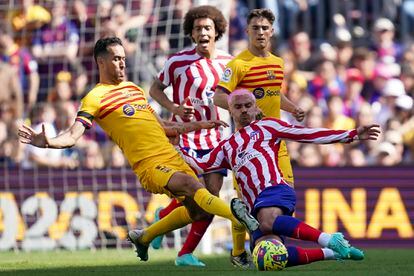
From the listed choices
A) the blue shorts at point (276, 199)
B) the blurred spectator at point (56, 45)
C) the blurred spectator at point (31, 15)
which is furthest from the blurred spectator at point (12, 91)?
the blue shorts at point (276, 199)

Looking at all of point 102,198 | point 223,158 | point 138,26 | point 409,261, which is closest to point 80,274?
point 223,158

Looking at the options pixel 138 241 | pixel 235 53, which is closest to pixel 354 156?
pixel 235 53

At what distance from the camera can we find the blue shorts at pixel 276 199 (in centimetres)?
958

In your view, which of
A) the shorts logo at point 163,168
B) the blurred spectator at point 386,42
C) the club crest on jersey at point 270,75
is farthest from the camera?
the blurred spectator at point 386,42

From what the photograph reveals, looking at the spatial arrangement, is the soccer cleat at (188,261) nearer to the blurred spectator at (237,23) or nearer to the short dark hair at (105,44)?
the short dark hair at (105,44)

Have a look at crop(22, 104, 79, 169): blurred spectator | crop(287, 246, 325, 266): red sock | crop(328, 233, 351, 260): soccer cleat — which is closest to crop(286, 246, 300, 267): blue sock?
crop(287, 246, 325, 266): red sock

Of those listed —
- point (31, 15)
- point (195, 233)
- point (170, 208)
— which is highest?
point (31, 15)

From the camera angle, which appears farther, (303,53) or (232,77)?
(303,53)

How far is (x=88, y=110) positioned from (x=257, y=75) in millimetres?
1752

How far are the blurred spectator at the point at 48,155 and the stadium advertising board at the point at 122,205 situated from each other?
0.53 meters

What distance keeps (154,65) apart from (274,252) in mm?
7966

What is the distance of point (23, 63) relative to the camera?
17.3 m

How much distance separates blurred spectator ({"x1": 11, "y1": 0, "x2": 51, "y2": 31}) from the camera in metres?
17.3

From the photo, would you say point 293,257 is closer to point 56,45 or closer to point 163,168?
point 163,168
